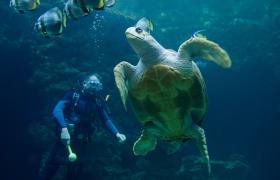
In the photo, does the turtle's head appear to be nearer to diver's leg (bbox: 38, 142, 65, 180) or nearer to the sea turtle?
the sea turtle

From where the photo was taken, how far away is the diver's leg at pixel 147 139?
3.53 meters

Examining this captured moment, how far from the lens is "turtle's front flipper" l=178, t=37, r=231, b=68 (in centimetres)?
289

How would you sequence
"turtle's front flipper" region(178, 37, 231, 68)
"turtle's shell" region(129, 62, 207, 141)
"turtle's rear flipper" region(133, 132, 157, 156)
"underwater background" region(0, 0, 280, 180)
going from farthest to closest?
1. "underwater background" region(0, 0, 280, 180)
2. "turtle's rear flipper" region(133, 132, 157, 156)
3. "turtle's shell" region(129, 62, 207, 141)
4. "turtle's front flipper" region(178, 37, 231, 68)

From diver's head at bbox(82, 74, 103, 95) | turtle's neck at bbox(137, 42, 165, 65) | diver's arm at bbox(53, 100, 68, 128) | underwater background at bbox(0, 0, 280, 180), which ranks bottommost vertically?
underwater background at bbox(0, 0, 280, 180)

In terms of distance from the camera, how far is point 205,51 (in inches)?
118

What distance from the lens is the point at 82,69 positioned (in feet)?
34.3

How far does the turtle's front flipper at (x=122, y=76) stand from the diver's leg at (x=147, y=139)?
2.34 feet

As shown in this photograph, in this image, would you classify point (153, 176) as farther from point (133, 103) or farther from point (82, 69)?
point (133, 103)

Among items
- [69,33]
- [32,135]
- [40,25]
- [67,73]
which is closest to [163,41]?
[69,33]

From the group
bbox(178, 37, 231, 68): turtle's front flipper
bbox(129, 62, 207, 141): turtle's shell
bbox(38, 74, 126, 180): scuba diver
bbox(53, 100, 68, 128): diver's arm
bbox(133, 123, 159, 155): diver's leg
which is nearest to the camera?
bbox(178, 37, 231, 68): turtle's front flipper

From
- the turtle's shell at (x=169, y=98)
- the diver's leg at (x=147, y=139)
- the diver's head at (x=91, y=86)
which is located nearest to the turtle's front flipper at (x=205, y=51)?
the turtle's shell at (x=169, y=98)

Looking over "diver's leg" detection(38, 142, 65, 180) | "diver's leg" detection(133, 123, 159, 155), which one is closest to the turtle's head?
"diver's leg" detection(133, 123, 159, 155)

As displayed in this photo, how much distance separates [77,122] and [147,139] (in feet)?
10.3

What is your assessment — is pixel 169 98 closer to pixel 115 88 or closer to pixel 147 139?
pixel 147 139
